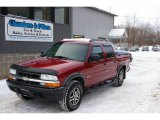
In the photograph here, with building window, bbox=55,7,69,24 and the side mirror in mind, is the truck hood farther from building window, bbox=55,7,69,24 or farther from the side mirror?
building window, bbox=55,7,69,24

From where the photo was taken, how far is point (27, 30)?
39.1 feet

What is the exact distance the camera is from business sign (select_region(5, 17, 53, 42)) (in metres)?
10.9

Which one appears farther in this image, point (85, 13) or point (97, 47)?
point (85, 13)

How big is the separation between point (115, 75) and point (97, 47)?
1780mm

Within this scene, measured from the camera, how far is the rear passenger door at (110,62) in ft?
25.8

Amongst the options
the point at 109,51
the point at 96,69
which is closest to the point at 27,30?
the point at 109,51

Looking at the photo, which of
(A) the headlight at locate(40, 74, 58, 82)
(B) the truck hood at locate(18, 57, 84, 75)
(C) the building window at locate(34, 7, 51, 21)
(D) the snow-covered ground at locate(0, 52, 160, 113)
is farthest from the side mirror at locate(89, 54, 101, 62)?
(C) the building window at locate(34, 7, 51, 21)

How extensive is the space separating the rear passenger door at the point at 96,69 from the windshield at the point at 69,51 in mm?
311

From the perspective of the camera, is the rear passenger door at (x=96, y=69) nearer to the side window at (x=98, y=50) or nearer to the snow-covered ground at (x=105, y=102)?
the side window at (x=98, y=50)

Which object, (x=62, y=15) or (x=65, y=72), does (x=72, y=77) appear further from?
(x=62, y=15)

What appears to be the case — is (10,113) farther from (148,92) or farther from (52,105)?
(148,92)

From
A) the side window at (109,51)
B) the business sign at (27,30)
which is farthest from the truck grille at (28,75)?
the business sign at (27,30)
